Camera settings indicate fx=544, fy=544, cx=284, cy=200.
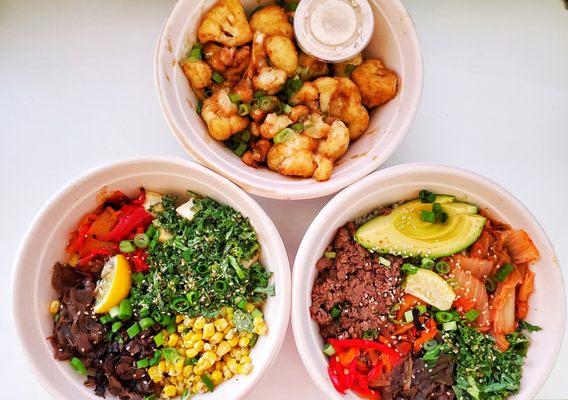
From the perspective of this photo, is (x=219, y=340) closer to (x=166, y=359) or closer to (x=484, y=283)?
(x=166, y=359)

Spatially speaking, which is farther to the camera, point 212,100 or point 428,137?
point 428,137

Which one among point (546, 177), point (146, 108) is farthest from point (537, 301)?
point (146, 108)

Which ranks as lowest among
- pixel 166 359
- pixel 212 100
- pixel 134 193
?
pixel 166 359

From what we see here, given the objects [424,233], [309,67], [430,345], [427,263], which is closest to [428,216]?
[424,233]

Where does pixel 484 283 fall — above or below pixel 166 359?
above

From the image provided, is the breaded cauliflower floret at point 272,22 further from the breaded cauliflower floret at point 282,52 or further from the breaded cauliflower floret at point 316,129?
the breaded cauliflower floret at point 316,129

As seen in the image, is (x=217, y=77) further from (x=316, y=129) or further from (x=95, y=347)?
(x=95, y=347)

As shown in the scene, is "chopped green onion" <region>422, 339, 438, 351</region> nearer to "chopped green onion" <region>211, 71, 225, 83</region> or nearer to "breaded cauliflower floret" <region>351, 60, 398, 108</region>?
"breaded cauliflower floret" <region>351, 60, 398, 108</region>

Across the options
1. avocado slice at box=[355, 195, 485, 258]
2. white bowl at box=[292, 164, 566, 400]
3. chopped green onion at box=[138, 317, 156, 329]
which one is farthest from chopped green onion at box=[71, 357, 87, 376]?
avocado slice at box=[355, 195, 485, 258]
